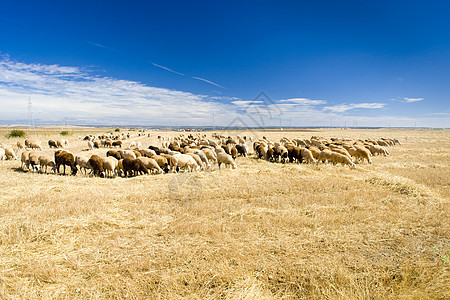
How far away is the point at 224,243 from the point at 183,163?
9.31 meters

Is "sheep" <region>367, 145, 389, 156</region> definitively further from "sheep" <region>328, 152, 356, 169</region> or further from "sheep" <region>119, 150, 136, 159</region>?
"sheep" <region>119, 150, 136, 159</region>

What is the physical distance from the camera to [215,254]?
440 cm

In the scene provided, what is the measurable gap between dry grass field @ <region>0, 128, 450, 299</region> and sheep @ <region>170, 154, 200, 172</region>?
5134 millimetres

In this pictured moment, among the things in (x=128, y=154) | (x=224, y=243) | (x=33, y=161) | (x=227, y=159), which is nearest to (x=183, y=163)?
(x=227, y=159)

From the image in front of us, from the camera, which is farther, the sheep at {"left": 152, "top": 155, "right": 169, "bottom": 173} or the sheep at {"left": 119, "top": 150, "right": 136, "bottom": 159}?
the sheep at {"left": 119, "top": 150, "right": 136, "bottom": 159}

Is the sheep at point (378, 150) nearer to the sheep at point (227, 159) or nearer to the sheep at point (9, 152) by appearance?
the sheep at point (227, 159)

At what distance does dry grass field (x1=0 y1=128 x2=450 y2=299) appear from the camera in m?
3.51

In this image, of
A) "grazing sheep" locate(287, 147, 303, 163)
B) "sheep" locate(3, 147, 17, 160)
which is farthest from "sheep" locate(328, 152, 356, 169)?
"sheep" locate(3, 147, 17, 160)

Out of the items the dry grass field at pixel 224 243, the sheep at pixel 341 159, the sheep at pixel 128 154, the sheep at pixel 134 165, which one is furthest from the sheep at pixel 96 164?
the sheep at pixel 341 159

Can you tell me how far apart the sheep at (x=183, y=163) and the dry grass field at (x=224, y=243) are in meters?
5.13

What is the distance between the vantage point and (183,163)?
1363 cm

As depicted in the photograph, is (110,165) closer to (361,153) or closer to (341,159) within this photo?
(341,159)

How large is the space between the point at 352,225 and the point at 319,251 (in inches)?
70.1

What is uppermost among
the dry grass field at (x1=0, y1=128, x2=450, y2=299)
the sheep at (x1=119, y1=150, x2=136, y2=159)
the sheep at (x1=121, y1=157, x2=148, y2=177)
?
the sheep at (x1=119, y1=150, x2=136, y2=159)
